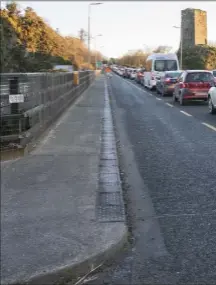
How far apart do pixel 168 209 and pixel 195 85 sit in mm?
16970

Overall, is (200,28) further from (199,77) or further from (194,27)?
(199,77)

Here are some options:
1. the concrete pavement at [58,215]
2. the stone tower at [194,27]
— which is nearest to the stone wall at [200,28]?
the stone tower at [194,27]

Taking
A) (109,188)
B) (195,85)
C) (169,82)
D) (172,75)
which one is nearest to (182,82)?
(195,85)

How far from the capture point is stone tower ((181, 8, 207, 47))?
3439 cm

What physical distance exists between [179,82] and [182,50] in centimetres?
2676

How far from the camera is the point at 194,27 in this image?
4012 cm

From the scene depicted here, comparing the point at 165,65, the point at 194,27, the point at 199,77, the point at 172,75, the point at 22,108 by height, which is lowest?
the point at 22,108

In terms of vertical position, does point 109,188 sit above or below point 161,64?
below

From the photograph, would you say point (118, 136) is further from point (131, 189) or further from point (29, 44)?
point (29, 44)

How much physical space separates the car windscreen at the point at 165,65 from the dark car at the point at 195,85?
13997mm

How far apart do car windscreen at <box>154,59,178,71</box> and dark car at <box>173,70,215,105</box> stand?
14.0m

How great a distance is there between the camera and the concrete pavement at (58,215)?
3979 mm

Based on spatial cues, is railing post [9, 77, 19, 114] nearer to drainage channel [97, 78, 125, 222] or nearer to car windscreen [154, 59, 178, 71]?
drainage channel [97, 78, 125, 222]

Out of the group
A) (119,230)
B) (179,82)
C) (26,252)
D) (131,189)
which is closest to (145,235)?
(119,230)
